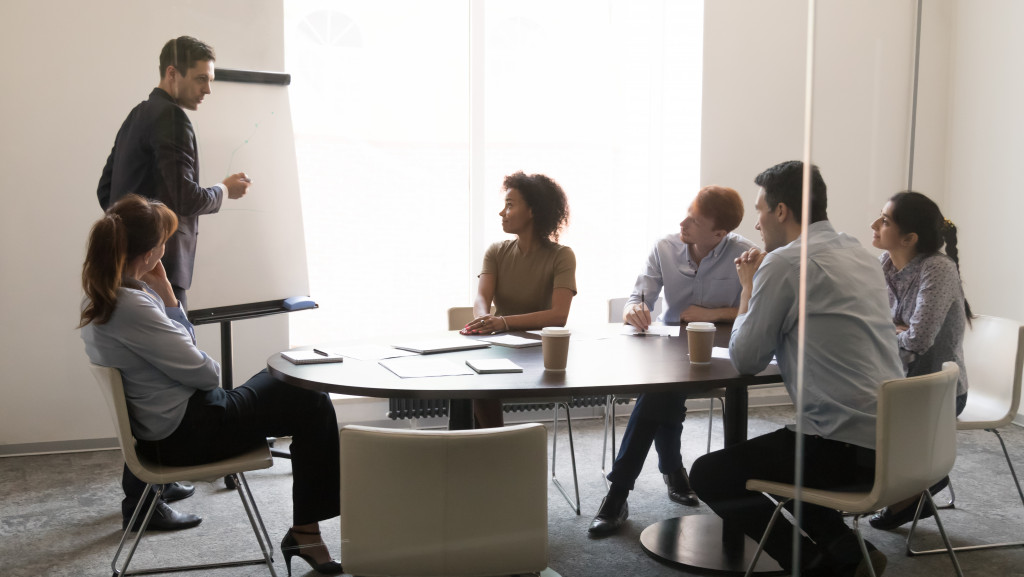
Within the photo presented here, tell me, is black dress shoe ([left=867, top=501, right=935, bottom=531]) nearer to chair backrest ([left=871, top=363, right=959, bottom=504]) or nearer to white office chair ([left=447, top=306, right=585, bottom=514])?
chair backrest ([left=871, top=363, right=959, bottom=504])

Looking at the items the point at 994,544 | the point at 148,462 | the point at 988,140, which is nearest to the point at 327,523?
the point at 148,462

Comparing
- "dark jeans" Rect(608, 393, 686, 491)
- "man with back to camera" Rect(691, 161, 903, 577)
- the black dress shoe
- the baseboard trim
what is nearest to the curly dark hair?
"dark jeans" Rect(608, 393, 686, 491)

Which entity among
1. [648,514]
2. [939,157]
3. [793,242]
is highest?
[939,157]

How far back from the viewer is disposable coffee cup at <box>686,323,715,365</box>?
216 centimetres

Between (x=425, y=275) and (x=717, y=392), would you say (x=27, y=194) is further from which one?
(x=717, y=392)

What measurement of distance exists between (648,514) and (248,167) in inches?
76.7

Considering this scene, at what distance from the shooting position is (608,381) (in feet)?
6.57

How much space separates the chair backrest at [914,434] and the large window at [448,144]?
94cm

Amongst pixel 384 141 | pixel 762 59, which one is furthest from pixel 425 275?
pixel 762 59

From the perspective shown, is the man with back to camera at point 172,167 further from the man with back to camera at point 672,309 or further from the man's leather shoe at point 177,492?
the man with back to camera at point 672,309

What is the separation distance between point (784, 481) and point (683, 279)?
1.12 meters

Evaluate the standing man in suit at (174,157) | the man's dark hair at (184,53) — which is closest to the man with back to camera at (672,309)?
the standing man in suit at (174,157)

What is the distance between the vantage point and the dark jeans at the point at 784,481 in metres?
1.65

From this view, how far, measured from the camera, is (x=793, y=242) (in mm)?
1734
